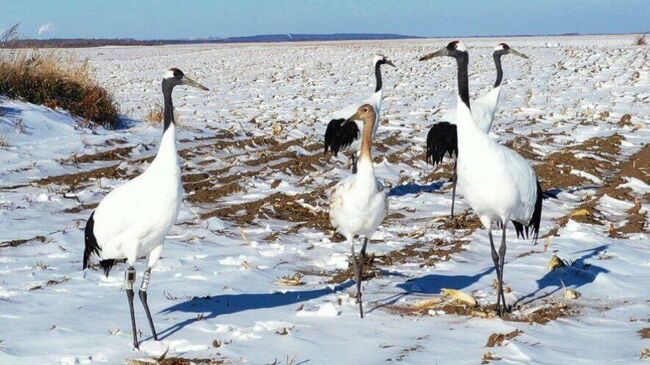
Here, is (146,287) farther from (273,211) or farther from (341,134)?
(341,134)

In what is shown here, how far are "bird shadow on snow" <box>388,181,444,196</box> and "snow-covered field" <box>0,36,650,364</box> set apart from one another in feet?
0.12

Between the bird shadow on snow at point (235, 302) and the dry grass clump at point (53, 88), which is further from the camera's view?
the dry grass clump at point (53, 88)

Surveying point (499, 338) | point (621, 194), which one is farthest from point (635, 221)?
point (499, 338)

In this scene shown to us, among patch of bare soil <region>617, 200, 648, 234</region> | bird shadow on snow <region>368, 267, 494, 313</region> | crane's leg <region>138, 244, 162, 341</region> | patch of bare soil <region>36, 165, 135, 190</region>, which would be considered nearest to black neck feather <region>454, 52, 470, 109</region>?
bird shadow on snow <region>368, 267, 494, 313</region>

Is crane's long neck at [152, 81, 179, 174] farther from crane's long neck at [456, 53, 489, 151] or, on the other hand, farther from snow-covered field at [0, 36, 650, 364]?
crane's long neck at [456, 53, 489, 151]

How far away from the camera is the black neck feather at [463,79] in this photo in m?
7.66

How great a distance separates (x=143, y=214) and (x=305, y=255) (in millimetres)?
3157

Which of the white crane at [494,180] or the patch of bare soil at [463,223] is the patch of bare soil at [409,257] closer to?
the patch of bare soil at [463,223]

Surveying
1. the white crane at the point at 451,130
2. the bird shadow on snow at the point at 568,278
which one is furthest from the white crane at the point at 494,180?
the white crane at the point at 451,130

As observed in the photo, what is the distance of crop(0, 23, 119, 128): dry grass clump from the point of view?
17.1 metres

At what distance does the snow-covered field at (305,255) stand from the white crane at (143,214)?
1.90 feet

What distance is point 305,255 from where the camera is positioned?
904 cm

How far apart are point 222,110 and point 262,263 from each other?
14.2 meters

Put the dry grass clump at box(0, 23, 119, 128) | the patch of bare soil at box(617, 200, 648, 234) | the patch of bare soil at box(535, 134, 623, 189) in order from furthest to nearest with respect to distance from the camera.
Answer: the dry grass clump at box(0, 23, 119, 128), the patch of bare soil at box(535, 134, 623, 189), the patch of bare soil at box(617, 200, 648, 234)
